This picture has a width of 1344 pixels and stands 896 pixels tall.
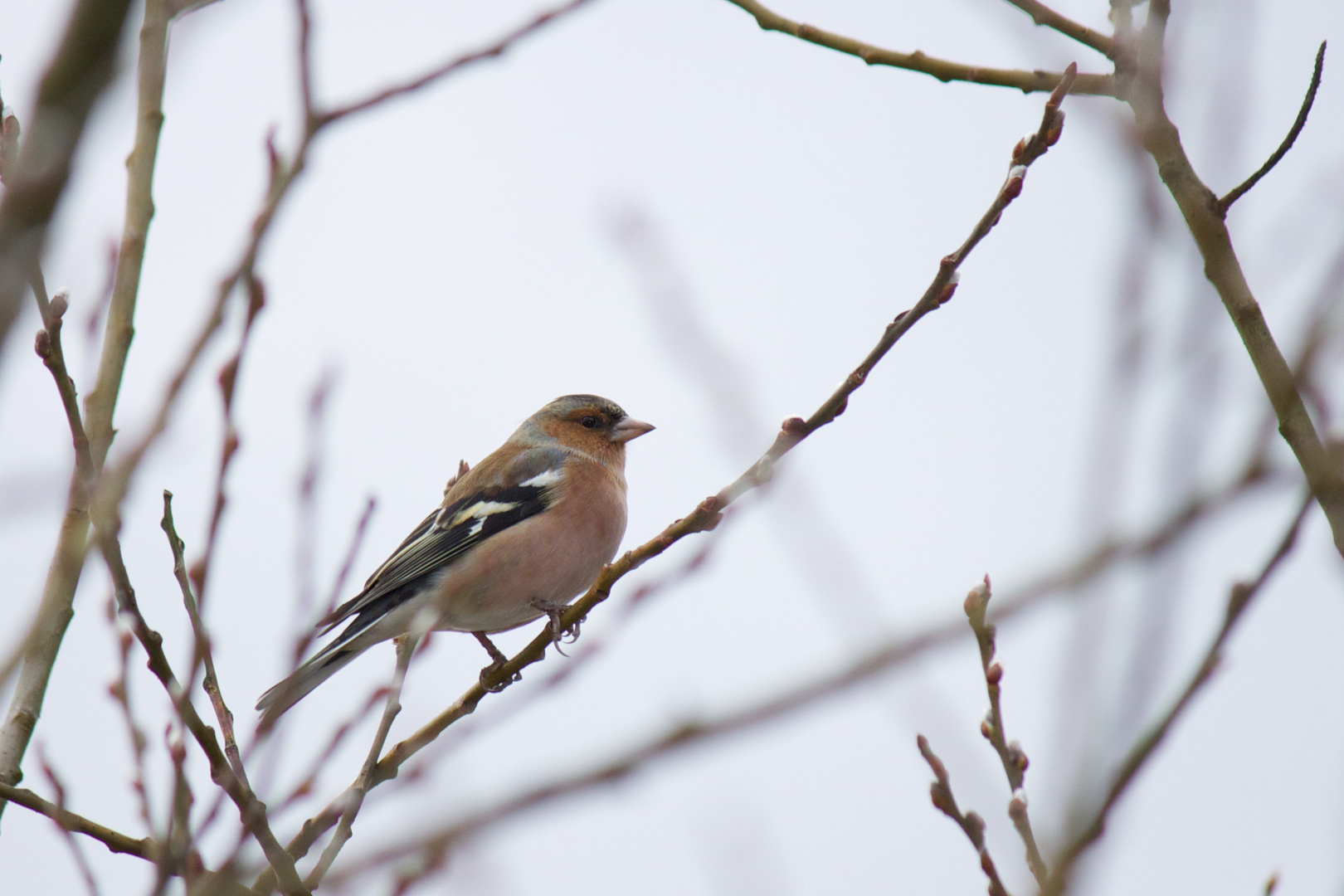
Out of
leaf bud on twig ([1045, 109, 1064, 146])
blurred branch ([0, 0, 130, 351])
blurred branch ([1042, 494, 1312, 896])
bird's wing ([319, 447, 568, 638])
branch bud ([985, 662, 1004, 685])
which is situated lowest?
blurred branch ([1042, 494, 1312, 896])

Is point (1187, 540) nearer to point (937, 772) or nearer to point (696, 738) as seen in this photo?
point (696, 738)

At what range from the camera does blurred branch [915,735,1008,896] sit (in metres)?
Result: 2.46

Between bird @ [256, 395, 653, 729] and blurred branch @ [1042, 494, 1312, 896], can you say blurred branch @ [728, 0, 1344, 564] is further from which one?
bird @ [256, 395, 653, 729]

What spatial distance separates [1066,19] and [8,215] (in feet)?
11.2

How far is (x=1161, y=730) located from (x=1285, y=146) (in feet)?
7.56

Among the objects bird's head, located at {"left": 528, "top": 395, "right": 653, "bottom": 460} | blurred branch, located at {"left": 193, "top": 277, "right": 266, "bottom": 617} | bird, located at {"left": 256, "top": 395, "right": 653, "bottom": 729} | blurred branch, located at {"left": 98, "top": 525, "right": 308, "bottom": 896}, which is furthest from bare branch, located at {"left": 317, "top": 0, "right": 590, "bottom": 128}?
bird's head, located at {"left": 528, "top": 395, "right": 653, "bottom": 460}

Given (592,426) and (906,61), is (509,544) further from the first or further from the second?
(906,61)

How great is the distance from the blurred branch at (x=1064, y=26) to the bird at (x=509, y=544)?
307cm

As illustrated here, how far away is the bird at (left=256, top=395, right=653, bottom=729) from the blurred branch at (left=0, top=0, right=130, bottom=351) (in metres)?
4.35

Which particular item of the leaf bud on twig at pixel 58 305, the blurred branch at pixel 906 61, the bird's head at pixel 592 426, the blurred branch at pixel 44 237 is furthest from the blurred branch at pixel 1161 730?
the bird's head at pixel 592 426

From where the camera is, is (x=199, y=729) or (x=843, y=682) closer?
(x=843, y=682)

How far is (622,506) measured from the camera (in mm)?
7383

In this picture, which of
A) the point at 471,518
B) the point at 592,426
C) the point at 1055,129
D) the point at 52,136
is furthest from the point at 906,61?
the point at 592,426

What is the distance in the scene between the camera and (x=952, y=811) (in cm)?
256
